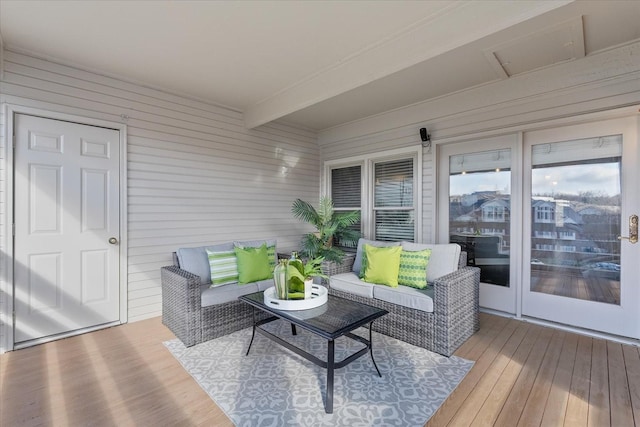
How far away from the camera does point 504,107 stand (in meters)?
3.41

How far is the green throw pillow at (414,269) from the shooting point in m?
3.14

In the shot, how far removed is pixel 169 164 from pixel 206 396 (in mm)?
2725

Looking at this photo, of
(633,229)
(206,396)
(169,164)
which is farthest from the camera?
(169,164)

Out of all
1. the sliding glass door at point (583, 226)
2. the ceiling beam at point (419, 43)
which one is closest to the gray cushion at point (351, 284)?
the sliding glass door at point (583, 226)

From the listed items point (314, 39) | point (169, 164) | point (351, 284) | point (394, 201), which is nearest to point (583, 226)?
point (394, 201)

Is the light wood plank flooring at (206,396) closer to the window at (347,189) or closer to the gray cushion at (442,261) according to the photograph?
the gray cushion at (442,261)

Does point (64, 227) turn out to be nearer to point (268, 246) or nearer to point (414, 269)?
point (268, 246)

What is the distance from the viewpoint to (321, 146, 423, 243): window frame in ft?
13.8

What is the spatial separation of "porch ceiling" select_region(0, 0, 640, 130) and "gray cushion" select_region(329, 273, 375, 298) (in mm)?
2063

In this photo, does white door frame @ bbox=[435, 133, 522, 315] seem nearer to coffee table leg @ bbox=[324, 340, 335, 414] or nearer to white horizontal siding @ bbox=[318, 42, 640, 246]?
white horizontal siding @ bbox=[318, 42, 640, 246]

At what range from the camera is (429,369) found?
96.2 inches

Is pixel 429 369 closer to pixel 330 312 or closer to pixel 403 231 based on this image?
pixel 330 312

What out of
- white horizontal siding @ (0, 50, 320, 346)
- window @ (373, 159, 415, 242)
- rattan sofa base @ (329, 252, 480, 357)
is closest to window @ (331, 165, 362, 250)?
window @ (373, 159, 415, 242)

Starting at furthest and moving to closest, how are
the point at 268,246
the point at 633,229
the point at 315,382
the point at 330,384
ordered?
the point at 268,246 < the point at 633,229 < the point at 315,382 < the point at 330,384
